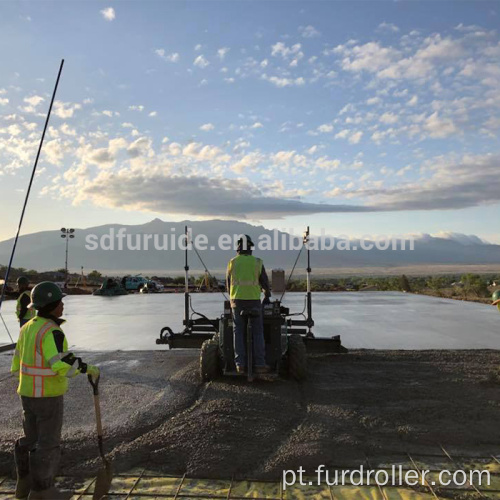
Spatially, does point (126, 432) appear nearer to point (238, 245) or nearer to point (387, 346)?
point (238, 245)

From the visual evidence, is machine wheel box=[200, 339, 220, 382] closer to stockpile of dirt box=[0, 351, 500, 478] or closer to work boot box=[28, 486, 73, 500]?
stockpile of dirt box=[0, 351, 500, 478]

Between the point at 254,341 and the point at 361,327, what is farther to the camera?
the point at 361,327

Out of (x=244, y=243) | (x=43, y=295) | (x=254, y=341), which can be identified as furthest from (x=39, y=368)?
(x=244, y=243)

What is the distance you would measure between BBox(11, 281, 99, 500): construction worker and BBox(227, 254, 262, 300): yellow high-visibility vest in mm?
3234

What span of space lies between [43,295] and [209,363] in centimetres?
369

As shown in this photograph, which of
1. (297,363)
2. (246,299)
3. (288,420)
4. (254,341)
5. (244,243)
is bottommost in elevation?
(288,420)

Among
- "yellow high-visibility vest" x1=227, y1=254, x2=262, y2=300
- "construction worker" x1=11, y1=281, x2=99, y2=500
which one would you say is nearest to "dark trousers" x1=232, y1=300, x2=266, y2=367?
"yellow high-visibility vest" x1=227, y1=254, x2=262, y2=300

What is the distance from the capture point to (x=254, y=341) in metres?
6.75

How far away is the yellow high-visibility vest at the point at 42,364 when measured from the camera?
3.72 meters

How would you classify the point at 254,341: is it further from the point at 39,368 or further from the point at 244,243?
the point at 39,368

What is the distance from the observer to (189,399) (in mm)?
6367

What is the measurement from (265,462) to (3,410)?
3.52 m

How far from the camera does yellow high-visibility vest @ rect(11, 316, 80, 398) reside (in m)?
3.72

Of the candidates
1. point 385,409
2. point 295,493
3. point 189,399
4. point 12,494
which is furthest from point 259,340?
point 12,494
